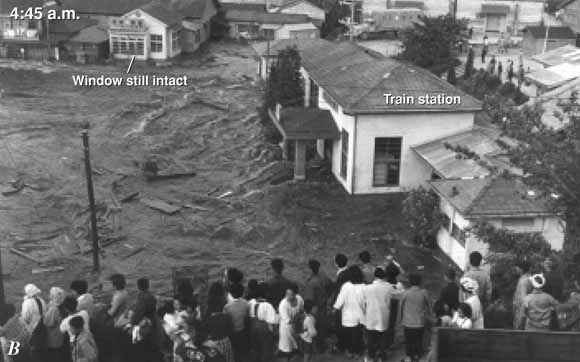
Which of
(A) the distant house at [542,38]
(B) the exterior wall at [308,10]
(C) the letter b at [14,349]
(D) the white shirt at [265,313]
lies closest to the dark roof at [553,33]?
(A) the distant house at [542,38]

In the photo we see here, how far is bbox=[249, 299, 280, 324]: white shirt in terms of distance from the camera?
11.7 meters

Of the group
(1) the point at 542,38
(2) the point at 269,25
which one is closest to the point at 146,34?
(2) the point at 269,25

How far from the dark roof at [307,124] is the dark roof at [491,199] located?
6673mm

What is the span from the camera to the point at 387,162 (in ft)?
84.1

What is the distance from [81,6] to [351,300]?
5049 centimetres

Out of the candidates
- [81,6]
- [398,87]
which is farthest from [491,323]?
[81,6]

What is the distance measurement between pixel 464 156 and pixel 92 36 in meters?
35.6

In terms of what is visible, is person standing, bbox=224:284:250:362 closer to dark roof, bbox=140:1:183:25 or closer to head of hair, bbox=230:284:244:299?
head of hair, bbox=230:284:244:299

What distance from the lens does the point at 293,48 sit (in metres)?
34.3

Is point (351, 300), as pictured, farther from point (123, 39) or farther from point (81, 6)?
point (81, 6)

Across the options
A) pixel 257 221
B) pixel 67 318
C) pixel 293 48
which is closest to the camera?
pixel 67 318

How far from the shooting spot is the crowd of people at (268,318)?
1091 centimetres

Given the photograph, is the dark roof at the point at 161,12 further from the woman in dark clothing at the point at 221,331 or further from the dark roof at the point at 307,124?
the woman in dark clothing at the point at 221,331

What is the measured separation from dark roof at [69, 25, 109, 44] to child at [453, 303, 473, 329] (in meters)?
43.6
